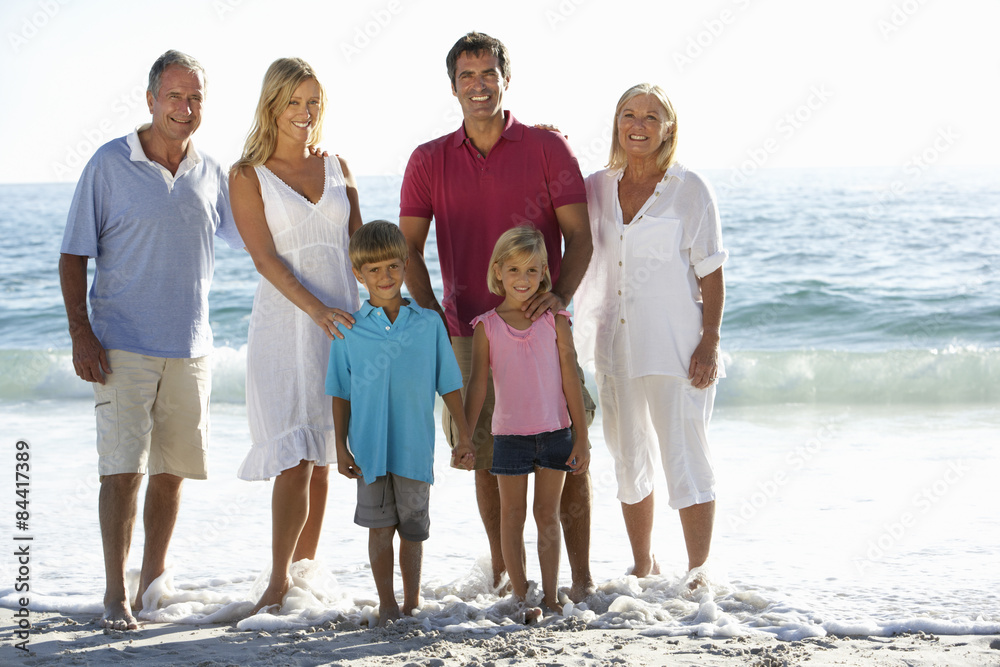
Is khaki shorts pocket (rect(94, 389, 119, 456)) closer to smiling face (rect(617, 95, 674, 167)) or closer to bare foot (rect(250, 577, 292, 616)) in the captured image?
bare foot (rect(250, 577, 292, 616))

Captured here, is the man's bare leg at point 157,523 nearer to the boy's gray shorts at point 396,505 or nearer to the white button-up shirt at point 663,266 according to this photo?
the boy's gray shorts at point 396,505

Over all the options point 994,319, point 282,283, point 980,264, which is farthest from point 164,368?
point 980,264

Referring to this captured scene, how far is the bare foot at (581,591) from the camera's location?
3273 millimetres

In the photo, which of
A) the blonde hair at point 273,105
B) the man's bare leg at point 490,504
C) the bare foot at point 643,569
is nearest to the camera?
the blonde hair at point 273,105

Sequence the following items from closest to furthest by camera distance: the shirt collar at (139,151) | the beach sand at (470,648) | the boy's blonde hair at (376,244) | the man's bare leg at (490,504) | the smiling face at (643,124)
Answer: the beach sand at (470,648) → the boy's blonde hair at (376,244) → the shirt collar at (139,151) → the smiling face at (643,124) → the man's bare leg at (490,504)

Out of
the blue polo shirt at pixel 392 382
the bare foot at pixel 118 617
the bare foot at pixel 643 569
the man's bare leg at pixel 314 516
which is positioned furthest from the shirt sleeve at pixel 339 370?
the bare foot at pixel 643 569

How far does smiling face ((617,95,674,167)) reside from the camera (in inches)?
129

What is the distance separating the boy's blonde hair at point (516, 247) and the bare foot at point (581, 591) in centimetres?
114

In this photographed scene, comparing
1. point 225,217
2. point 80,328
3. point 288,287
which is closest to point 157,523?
point 80,328

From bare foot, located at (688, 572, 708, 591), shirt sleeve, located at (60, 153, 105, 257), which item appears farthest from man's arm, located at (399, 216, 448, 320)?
bare foot, located at (688, 572, 708, 591)

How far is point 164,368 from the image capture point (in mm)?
3270

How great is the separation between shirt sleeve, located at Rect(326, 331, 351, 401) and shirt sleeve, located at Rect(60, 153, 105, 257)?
0.94m

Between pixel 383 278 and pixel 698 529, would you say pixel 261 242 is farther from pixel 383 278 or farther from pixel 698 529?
pixel 698 529

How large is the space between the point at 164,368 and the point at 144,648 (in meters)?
0.97
